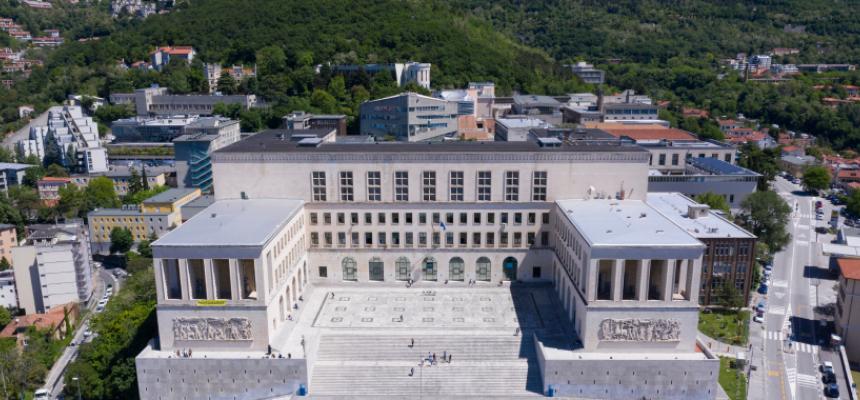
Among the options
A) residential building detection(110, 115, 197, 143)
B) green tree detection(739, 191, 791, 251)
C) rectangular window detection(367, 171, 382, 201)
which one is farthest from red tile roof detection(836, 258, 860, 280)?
residential building detection(110, 115, 197, 143)

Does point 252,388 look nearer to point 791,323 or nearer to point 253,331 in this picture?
point 253,331

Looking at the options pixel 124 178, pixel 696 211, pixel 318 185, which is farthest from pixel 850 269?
pixel 124 178

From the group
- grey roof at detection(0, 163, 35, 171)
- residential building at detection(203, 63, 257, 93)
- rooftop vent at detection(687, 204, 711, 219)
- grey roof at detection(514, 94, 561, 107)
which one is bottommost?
grey roof at detection(0, 163, 35, 171)

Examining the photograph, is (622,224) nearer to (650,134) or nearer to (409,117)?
(409,117)

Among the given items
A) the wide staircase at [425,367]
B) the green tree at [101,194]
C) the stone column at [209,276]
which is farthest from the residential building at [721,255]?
the green tree at [101,194]

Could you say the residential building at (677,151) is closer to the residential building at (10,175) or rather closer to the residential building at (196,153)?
the residential building at (196,153)

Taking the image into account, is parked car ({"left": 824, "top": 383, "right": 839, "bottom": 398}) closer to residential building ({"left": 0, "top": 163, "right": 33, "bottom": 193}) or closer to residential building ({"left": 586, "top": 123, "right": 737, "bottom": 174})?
residential building ({"left": 586, "top": 123, "right": 737, "bottom": 174})

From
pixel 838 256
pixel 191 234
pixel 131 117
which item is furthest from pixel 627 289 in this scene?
pixel 131 117
